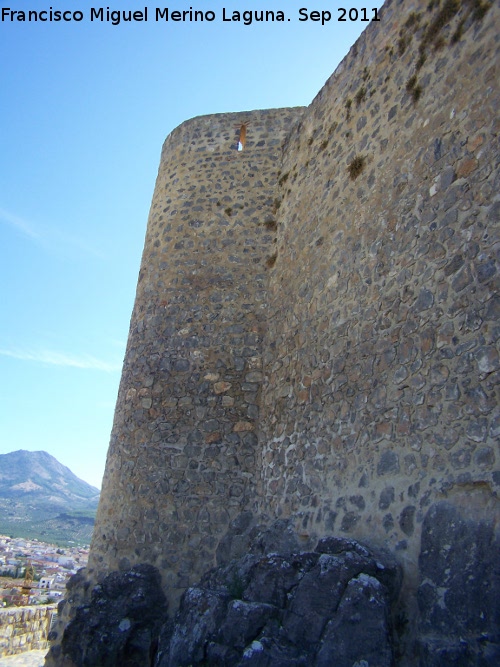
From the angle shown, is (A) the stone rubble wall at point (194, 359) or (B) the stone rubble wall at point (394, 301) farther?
(A) the stone rubble wall at point (194, 359)

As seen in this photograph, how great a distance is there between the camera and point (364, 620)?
13.1ft

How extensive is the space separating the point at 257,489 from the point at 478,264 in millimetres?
3985

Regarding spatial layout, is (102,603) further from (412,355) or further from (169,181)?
(169,181)

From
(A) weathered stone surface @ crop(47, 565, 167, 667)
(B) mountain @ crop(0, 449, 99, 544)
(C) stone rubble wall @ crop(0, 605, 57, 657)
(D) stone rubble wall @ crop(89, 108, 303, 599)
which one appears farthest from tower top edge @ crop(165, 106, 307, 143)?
(B) mountain @ crop(0, 449, 99, 544)

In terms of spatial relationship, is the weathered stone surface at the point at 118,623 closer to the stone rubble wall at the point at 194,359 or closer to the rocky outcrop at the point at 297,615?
the stone rubble wall at the point at 194,359

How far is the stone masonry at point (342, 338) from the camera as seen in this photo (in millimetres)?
4289

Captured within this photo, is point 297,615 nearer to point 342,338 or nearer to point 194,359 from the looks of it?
point 342,338

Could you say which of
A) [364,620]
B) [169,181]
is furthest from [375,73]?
[364,620]

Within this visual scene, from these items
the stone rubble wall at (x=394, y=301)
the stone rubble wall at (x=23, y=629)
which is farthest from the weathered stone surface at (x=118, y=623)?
the stone rubble wall at (x=23, y=629)

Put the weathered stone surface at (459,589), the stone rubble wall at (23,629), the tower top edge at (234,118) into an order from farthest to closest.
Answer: the stone rubble wall at (23,629) → the tower top edge at (234,118) → the weathered stone surface at (459,589)

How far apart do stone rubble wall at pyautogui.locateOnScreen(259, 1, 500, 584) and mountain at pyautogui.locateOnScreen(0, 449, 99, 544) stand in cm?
8927

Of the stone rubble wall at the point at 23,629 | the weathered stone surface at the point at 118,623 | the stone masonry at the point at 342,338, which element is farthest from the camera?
the stone rubble wall at the point at 23,629

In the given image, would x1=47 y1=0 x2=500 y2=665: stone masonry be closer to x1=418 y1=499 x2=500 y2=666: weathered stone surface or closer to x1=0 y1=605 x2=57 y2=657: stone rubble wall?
x1=418 y1=499 x2=500 y2=666: weathered stone surface

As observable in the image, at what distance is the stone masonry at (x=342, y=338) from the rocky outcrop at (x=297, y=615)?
32cm
